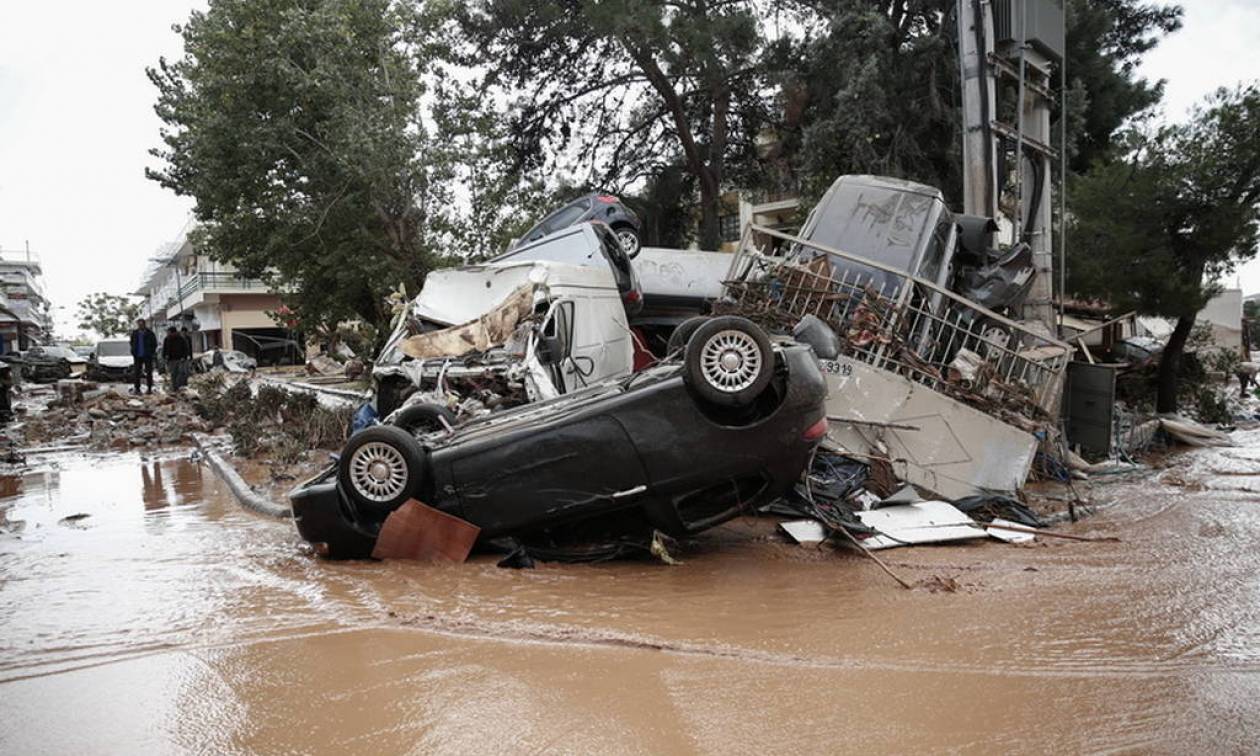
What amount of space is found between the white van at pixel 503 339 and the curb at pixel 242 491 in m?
1.22

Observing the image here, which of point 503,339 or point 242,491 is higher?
point 503,339

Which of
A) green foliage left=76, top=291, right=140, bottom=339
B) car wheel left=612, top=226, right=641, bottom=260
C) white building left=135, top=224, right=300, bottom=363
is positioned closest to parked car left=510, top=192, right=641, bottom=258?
car wheel left=612, top=226, right=641, bottom=260

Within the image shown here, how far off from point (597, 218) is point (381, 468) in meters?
7.19

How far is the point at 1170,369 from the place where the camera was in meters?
13.8

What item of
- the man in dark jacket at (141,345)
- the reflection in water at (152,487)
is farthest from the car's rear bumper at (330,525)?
the man in dark jacket at (141,345)

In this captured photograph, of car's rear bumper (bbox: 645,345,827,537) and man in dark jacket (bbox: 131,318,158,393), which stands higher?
man in dark jacket (bbox: 131,318,158,393)

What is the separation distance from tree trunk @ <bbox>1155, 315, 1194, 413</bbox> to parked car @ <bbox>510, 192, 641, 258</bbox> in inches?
332

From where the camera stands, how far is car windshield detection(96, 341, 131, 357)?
3209cm

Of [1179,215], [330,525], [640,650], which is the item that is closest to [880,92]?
[1179,215]

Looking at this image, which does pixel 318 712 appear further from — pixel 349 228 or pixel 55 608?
pixel 349 228

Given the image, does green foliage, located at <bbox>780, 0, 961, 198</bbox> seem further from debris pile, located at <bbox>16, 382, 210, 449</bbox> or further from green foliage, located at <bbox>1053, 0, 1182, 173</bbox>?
debris pile, located at <bbox>16, 382, 210, 449</bbox>

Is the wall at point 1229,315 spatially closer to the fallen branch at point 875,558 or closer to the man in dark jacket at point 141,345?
the fallen branch at point 875,558

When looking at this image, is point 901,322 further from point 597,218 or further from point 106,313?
point 106,313

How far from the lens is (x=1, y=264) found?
86.8 meters
